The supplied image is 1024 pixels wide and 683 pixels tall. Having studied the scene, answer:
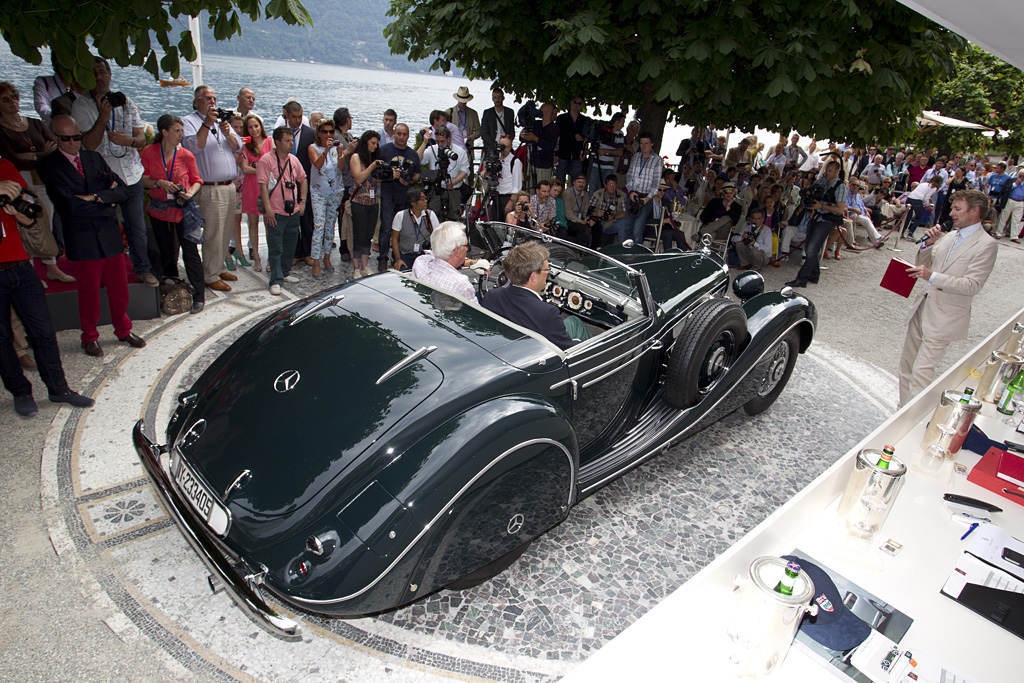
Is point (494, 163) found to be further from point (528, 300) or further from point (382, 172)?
point (528, 300)

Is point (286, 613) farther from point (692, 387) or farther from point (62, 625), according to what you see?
point (692, 387)

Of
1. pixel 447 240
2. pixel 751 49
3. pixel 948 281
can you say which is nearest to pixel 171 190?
pixel 447 240

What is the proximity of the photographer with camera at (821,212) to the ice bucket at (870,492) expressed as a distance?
7511 millimetres

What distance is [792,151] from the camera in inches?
613

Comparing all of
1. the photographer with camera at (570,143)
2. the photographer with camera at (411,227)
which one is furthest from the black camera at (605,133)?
the photographer with camera at (411,227)

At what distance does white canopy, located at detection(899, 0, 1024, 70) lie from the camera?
9.00 ft

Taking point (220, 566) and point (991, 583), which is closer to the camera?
point (991, 583)

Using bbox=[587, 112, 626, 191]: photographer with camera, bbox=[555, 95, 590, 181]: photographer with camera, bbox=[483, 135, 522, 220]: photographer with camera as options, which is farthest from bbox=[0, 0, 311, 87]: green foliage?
bbox=[587, 112, 626, 191]: photographer with camera

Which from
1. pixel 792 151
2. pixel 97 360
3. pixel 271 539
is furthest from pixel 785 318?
pixel 792 151

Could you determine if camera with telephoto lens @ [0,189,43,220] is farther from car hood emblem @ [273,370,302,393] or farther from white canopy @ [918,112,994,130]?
white canopy @ [918,112,994,130]

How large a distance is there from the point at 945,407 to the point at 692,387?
159 centimetres

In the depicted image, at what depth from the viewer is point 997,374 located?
3449 mm

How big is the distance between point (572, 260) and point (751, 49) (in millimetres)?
4828

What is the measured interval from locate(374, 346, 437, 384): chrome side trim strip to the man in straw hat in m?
6.84
